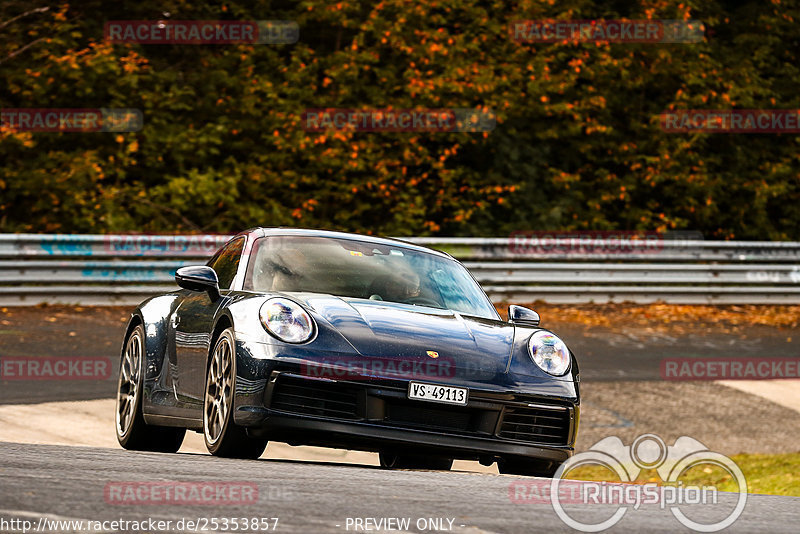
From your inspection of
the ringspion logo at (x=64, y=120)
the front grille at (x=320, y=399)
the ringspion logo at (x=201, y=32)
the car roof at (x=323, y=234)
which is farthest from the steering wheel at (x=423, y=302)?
the ringspion logo at (x=201, y=32)

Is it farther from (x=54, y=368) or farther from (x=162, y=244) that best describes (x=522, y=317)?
(x=162, y=244)

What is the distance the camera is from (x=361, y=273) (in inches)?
305

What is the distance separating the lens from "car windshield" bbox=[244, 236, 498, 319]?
297 inches

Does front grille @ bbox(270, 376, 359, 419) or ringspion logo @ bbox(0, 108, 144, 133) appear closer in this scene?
front grille @ bbox(270, 376, 359, 419)

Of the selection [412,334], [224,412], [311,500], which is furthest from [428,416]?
[311,500]

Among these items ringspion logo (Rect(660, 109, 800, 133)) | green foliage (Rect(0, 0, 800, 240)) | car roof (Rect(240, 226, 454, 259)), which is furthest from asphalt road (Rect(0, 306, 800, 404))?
ringspion logo (Rect(660, 109, 800, 133))

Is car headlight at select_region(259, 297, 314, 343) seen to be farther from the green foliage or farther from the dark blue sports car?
the green foliage

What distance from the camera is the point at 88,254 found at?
16.4 metres

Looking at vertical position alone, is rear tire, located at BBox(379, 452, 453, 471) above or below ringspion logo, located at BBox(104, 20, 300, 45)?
above

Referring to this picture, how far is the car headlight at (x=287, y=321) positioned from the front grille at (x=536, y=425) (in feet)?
3.66

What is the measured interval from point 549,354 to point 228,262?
86.2 inches

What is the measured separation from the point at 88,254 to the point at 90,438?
23.1 ft

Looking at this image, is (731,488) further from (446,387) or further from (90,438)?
(90,438)

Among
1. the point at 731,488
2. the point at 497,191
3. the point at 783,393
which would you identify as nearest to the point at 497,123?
the point at 497,191
